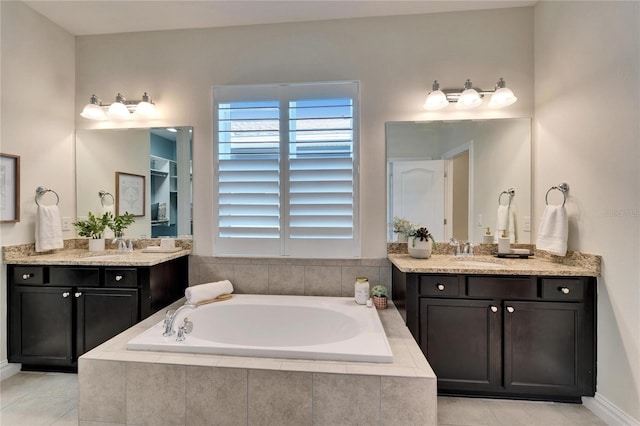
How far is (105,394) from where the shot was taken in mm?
1576

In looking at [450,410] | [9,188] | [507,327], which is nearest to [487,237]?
[507,327]

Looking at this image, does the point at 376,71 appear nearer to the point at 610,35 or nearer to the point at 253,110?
the point at 253,110

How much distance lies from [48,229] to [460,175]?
3.31 metres

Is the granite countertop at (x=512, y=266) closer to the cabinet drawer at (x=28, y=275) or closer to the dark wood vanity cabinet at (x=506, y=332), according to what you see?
the dark wood vanity cabinet at (x=506, y=332)

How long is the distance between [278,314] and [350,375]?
100 cm

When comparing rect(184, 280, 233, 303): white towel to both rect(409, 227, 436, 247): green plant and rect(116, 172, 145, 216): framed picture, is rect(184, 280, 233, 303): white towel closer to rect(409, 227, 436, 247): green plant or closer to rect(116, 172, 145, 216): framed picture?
rect(116, 172, 145, 216): framed picture

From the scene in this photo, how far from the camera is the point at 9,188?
90.4 inches

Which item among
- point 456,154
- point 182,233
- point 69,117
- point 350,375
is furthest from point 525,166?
point 69,117

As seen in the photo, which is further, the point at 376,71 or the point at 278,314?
the point at 376,71

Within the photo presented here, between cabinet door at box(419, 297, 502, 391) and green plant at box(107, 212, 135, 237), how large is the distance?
2.55 meters

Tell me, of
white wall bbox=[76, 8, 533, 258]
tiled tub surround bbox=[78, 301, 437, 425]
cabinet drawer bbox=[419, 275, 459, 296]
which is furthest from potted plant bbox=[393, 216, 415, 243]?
tiled tub surround bbox=[78, 301, 437, 425]

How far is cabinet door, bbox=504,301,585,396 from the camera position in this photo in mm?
1950

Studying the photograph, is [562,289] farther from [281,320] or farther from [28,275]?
[28,275]

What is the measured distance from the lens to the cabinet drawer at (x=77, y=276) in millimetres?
2287
